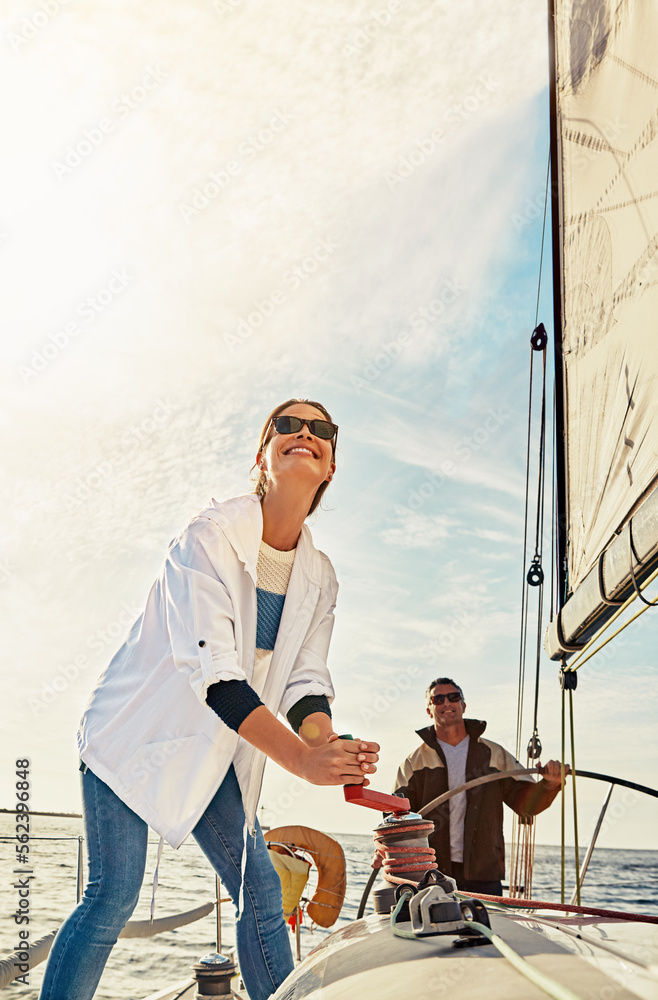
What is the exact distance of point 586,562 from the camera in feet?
10.1

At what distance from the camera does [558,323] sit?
3805mm

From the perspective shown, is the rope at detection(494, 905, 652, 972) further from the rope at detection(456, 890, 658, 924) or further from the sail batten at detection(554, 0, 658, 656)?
the sail batten at detection(554, 0, 658, 656)

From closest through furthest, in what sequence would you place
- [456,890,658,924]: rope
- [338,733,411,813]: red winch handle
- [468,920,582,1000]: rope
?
[468,920,582,1000]: rope < [456,890,658,924]: rope < [338,733,411,813]: red winch handle

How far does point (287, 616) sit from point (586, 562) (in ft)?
4.83

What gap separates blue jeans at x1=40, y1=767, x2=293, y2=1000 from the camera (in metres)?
1.66

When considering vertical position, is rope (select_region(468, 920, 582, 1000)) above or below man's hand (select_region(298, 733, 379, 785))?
below

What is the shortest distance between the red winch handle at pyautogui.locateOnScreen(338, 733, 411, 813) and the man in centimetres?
294

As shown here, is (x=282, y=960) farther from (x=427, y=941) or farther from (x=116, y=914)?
(x=427, y=941)

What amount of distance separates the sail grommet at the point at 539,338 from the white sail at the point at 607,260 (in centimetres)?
150

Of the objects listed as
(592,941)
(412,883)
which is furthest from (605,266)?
(592,941)

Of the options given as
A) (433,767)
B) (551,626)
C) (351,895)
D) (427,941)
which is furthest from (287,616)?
(351,895)

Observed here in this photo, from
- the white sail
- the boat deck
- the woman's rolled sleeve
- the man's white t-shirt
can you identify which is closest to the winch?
the woman's rolled sleeve

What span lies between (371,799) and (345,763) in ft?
0.26

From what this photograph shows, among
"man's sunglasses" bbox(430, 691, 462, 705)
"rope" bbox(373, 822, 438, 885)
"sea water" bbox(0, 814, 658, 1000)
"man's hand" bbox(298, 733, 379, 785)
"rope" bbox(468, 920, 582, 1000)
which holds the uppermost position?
"man's sunglasses" bbox(430, 691, 462, 705)
